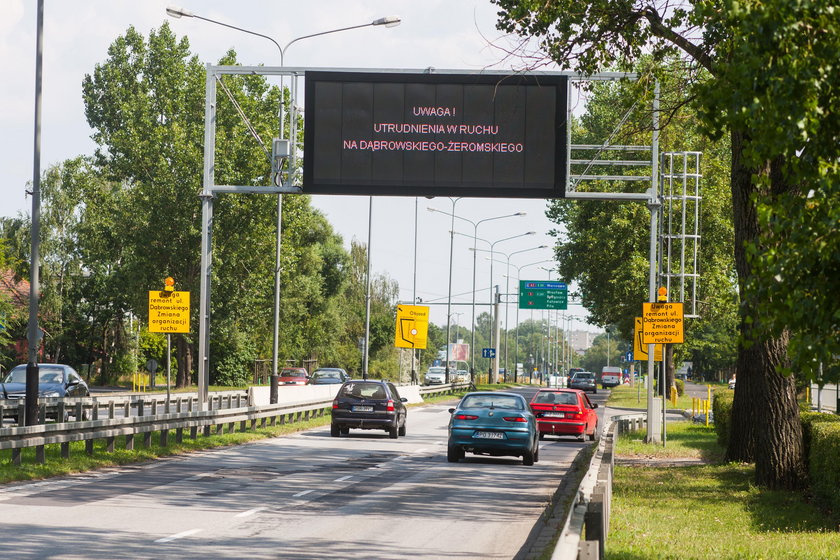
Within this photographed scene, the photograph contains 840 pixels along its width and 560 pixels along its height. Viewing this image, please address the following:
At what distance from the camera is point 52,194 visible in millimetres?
76062

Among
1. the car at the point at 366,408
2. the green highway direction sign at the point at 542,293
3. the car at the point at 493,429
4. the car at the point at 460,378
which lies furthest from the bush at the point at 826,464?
the green highway direction sign at the point at 542,293

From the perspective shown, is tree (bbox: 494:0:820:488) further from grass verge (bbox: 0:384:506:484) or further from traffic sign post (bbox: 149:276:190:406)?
traffic sign post (bbox: 149:276:190:406)

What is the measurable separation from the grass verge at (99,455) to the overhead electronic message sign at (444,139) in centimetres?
584

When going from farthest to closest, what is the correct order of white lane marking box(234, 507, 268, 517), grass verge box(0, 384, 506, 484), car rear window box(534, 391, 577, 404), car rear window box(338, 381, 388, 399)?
car rear window box(534, 391, 577, 404)
car rear window box(338, 381, 388, 399)
grass verge box(0, 384, 506, 484)
white lane marking box(234, 507, 268, 517)

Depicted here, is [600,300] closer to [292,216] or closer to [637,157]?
[637,157]

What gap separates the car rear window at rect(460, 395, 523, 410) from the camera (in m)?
24.3

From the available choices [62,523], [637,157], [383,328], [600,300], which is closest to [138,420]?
[62,523]

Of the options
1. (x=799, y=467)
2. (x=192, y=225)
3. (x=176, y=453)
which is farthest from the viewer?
(x=192, y=225)

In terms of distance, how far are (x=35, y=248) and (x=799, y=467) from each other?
41.0ft

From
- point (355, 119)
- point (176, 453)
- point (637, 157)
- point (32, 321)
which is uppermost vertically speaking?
point (637, 157)

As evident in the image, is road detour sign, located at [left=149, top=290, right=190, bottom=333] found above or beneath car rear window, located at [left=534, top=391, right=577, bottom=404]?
above

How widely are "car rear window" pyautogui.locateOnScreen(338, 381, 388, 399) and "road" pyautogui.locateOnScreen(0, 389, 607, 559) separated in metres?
6.34

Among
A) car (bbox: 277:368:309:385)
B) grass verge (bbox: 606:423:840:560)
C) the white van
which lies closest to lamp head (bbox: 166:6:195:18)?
grass verge (bbox: 606:423:840:560)

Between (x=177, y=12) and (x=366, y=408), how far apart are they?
10.6 m
